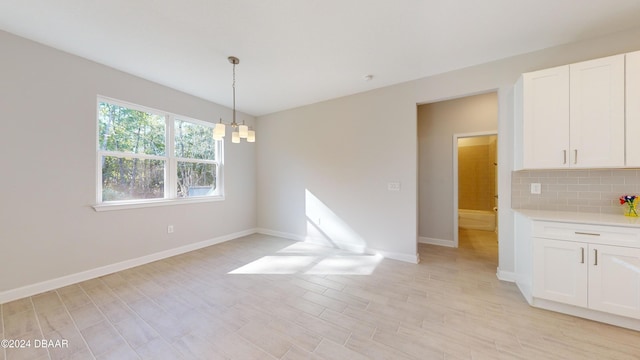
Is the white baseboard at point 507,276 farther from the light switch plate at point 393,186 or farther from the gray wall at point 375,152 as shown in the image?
the light switch plate at point 393,186

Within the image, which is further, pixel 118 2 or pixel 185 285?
pixel 185 285

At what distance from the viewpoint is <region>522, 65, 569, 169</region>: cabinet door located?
217 centimetres

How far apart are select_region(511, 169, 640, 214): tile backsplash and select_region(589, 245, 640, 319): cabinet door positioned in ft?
2.33

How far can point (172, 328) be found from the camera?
1.86 metres

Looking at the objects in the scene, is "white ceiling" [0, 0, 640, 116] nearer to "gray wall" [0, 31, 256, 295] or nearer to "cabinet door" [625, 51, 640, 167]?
"gray wall" [0, 31, 256, 295]

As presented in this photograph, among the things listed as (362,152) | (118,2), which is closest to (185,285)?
(118,2)

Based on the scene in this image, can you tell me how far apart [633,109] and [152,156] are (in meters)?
5.58

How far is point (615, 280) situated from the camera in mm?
1810

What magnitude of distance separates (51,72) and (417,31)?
4.06 meters

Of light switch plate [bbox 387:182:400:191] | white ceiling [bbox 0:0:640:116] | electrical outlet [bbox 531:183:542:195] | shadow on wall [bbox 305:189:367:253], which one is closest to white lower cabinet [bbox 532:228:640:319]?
electrical outlet [bbox 531:183:542:195]

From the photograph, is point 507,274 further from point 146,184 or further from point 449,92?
point 146,184

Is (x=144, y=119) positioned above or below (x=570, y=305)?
above

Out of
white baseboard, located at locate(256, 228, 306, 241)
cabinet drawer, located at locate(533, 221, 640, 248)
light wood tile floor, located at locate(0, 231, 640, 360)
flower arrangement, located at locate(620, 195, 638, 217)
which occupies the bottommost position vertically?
light wood tile floor, located at locate(0, 231, 640, 360)

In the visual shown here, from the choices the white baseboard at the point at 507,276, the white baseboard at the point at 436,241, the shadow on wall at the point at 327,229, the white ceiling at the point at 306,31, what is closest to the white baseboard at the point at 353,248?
the shadow on wall at the point at 327,229
